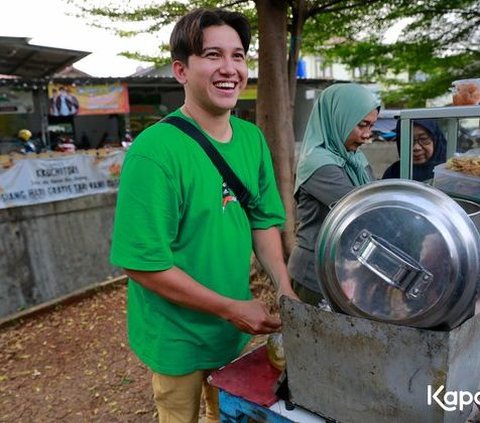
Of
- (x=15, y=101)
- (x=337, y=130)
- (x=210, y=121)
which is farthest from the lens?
(x=15, y=101)

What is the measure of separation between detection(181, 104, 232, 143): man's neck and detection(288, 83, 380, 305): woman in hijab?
0.69m

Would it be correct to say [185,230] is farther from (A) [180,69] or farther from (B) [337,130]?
(B) [337,130]

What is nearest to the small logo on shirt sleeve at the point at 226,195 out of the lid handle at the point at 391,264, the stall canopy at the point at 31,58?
the lid handle at the point at 391,264

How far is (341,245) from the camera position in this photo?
3.69 ft

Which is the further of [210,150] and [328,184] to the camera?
[328,184]

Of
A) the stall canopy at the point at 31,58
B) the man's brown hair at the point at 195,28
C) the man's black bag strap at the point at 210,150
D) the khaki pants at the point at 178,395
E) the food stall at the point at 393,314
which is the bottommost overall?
the khaki pants at the point at 178,395

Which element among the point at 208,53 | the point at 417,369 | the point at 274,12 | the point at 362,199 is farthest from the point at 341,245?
the point at 274,12

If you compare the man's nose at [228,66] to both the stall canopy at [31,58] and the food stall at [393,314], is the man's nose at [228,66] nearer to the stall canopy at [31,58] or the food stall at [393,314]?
the food stall at [393,314]

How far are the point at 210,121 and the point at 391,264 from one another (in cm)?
79

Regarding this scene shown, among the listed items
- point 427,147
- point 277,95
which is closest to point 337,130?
point 427,147

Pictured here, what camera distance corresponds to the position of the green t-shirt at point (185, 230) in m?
1.39

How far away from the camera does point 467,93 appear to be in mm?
2049

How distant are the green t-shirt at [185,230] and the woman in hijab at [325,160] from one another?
0.41 meters
